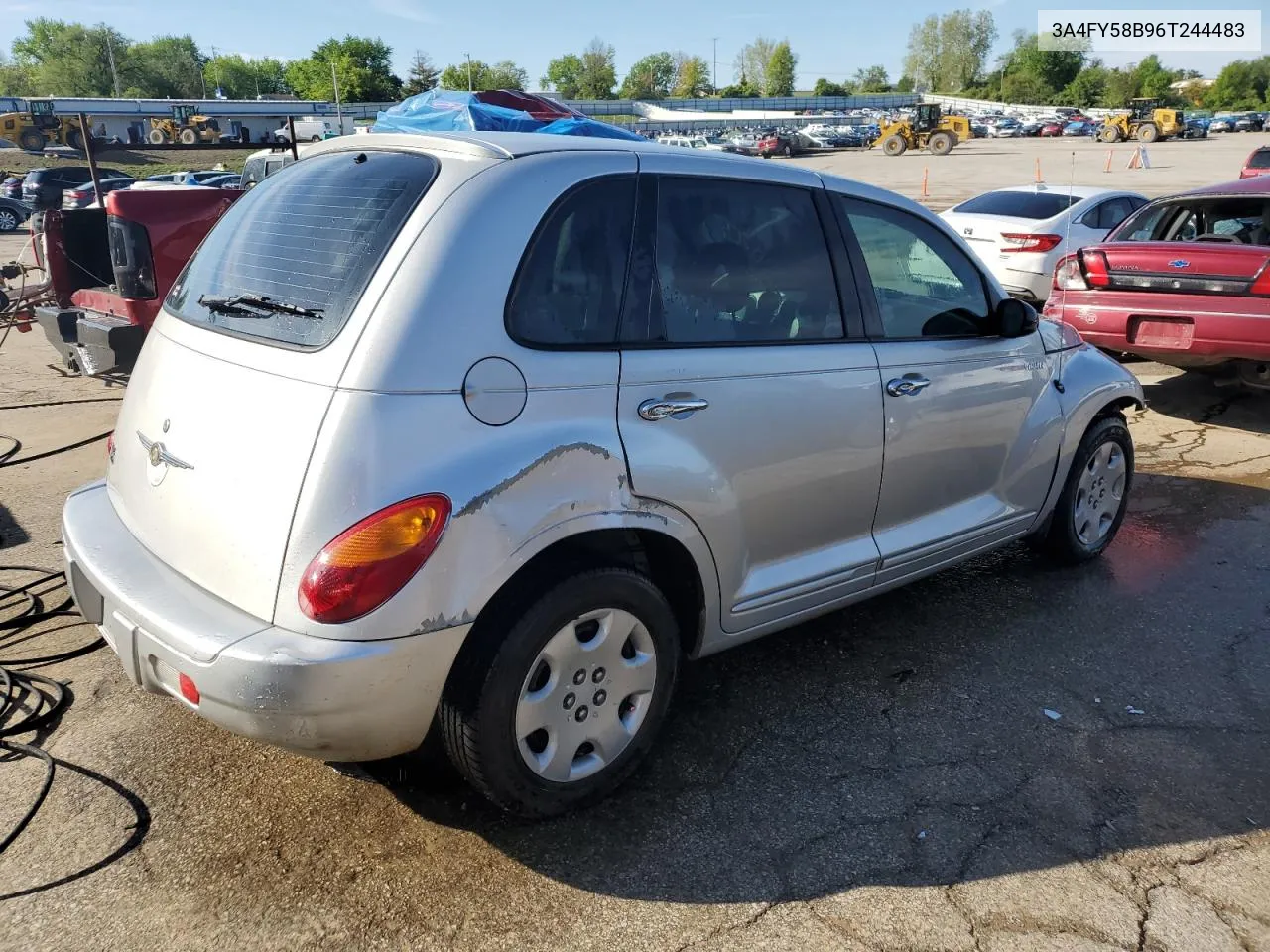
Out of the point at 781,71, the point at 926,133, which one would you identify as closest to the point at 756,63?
the point at 781,71

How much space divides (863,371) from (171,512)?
2.15 m

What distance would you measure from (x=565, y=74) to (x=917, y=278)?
514ft

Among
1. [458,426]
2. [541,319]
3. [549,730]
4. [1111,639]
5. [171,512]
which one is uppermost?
[541,319]

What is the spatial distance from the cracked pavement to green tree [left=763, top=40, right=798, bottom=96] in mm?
162167

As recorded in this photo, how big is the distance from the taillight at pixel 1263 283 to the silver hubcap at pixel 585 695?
5.33m

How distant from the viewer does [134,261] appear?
6.40 meters

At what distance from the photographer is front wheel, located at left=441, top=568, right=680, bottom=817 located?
8.01ft

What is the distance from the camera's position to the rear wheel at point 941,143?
172 ft

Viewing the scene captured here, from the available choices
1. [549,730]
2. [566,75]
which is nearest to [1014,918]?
[549,730]

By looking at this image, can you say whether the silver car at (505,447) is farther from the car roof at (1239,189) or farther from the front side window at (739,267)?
the car roof at (1239,189)

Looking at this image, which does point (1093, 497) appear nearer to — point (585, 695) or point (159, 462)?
point (585, 695)

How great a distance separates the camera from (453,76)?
122062 mm

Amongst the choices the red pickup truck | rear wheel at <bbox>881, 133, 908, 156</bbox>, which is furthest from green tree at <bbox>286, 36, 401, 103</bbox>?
the red pickup truck

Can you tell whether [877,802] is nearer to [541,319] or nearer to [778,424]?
[778,424]
